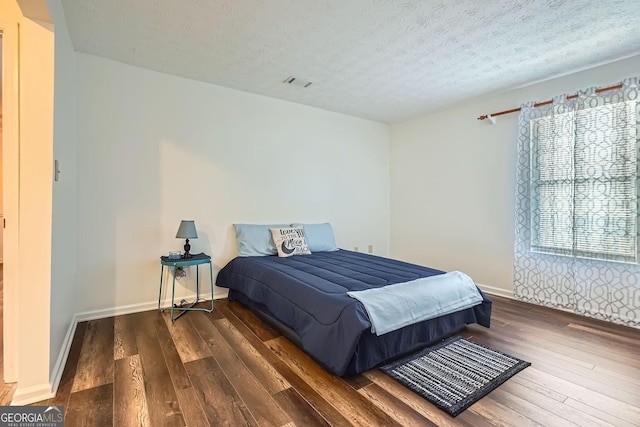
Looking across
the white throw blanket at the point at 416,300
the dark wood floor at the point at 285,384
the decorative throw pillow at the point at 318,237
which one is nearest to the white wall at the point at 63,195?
the dark wood floor at the point at 285,384

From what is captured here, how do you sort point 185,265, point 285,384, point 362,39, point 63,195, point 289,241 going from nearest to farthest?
1. point 285,384
2. point 63,195
3. point 362,39
4. point 185,265
5. point 289,241

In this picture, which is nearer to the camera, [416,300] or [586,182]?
[416,300]

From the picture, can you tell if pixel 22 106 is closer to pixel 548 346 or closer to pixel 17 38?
pixel 17 38

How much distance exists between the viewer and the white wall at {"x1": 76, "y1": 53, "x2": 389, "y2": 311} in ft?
9.30

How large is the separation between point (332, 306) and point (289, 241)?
5.52 ft

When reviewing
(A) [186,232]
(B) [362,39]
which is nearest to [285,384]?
(A) [186,232]

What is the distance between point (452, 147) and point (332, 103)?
67.5 inches

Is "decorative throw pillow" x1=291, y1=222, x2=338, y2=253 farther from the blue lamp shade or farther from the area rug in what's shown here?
the area rug

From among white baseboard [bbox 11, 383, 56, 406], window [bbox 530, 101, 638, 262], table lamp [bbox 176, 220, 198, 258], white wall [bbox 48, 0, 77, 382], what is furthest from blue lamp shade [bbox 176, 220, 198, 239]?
window [bbox 530, 101, 638, 262]

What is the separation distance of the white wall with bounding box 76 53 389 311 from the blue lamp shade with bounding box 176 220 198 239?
0.28 m

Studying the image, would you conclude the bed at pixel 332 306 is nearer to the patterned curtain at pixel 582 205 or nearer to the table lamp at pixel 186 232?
the table lamp at pixel 186 232

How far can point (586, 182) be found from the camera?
9.68 feet

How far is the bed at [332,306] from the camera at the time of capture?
1890 millimetres

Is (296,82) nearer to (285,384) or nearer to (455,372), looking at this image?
(285,384)
